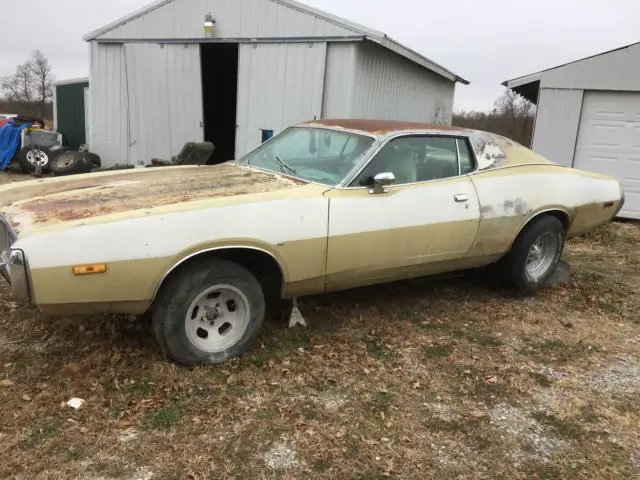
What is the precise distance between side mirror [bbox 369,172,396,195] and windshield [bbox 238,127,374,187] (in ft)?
0.78

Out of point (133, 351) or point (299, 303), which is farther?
point (299, 303)

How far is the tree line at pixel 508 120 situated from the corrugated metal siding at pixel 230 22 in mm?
17773

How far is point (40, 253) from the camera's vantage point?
2.90 metres

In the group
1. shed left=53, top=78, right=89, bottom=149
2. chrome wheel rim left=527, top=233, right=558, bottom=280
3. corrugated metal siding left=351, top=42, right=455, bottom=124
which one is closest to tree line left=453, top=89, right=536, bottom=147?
corrugated metal siding left=351, top=42, right=455, bottom=124

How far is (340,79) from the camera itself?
9.63m

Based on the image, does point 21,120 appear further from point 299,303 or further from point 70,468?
point 70,468

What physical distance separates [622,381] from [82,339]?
384 centimetres

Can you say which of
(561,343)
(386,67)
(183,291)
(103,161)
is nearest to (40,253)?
(183,291)

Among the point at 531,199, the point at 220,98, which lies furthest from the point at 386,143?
the point at 220,98

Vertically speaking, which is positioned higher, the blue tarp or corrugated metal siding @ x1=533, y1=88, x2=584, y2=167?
corrugated metal siding @ x1=533, y1=88, x2=584, y2=167

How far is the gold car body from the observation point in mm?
3039

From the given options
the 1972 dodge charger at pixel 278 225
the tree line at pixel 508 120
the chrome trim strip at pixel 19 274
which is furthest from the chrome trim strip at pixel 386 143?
the tree line at pixel 508 120

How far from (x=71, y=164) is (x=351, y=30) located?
726cm

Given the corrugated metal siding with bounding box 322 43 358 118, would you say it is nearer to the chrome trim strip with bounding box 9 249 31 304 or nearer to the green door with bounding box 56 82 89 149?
the chrome trim strip with bounding box 9 249 31 304
